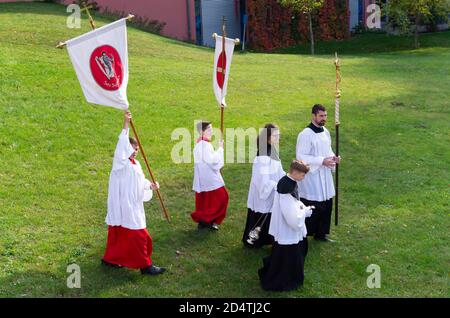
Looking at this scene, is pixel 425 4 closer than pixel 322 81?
No

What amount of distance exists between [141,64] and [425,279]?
12.8 metres

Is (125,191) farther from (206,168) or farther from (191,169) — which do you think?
(191,169)

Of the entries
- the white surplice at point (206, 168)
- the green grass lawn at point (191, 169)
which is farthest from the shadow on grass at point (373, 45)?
the white surplice at point (206, 168)

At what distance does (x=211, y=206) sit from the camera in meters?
10.6

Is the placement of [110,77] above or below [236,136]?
above

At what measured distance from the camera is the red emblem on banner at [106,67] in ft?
29.1

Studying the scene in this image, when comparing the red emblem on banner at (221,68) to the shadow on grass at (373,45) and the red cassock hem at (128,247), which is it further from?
the shadow on grass at (373,45)

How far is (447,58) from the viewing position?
2666cm

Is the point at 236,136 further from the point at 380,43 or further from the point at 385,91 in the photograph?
the point at 380,43

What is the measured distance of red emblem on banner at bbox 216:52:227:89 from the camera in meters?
10.8

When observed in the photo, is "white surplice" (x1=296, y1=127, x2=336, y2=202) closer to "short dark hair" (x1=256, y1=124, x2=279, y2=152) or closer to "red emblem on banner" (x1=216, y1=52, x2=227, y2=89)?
"short dark hair" (x1=256, y1=124, x2=279, y2=152)

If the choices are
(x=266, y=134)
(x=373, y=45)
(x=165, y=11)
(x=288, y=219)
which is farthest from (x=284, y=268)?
(x=373, y=45)
